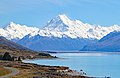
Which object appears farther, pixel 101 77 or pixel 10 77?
pixel 101 77

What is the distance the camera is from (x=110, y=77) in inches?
6540

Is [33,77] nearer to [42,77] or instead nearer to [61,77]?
[42,77]

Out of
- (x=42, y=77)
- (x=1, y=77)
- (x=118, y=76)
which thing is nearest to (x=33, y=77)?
(x=42, y=77)

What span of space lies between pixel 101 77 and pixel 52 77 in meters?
44.0

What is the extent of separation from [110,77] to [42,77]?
174 feet

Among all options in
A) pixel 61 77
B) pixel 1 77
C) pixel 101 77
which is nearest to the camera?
pixel 1 77

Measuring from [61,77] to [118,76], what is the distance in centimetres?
4985

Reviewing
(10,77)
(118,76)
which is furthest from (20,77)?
(118,76)

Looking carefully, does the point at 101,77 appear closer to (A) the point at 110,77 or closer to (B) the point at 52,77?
(A) the point at 110,77

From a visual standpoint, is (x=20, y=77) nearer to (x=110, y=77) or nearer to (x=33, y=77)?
(x=33, y=77)

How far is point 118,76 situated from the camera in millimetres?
171250

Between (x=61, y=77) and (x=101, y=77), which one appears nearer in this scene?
(x=61, y=77)

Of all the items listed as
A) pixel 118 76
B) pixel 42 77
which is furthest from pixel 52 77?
pixel 118 76

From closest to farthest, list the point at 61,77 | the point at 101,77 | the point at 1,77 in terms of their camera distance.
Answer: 1. the point at 1,77
2. the point at 61,77
3. the point at 101,77
